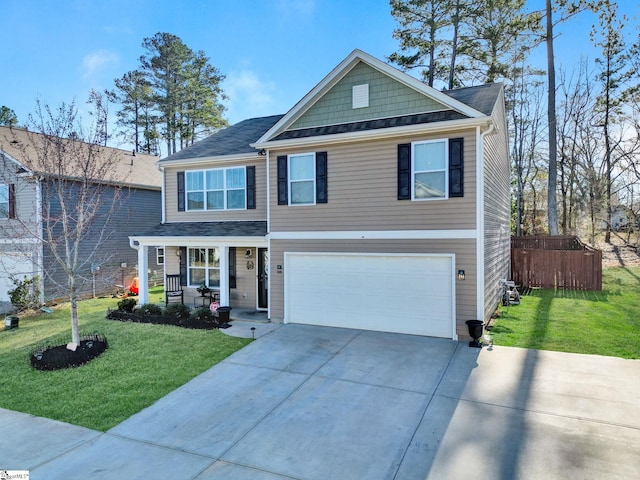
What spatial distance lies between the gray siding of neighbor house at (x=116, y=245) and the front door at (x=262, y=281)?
697 cm

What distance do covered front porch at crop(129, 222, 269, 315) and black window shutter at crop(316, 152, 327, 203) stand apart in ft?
6.78

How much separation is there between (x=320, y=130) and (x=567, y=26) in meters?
18.7

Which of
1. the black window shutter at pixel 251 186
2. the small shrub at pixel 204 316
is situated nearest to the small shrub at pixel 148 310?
the small shrub at pixel 204 316

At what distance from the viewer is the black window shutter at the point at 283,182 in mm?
10812

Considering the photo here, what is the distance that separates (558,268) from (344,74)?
11748mm

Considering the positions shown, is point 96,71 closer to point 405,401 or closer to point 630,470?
point 405,401

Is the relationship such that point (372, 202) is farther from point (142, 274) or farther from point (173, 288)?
point (142, 274)

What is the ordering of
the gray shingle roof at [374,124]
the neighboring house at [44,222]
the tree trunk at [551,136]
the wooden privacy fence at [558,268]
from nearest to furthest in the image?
1. the gray shingle roof at [374,124]
2. the neighboring house at [44,222]
3. the wooden privacy fence at [558,268]
4. the tree trunk at [551,136]

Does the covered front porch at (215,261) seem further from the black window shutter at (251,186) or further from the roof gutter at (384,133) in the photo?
the roof gutter at (384,133)

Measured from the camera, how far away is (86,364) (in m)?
7.98

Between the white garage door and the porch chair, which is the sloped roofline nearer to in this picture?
the white garage door

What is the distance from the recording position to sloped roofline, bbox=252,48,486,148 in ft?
29.4

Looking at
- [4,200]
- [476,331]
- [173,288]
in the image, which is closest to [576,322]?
[476,331]

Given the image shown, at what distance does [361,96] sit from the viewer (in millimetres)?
10227
